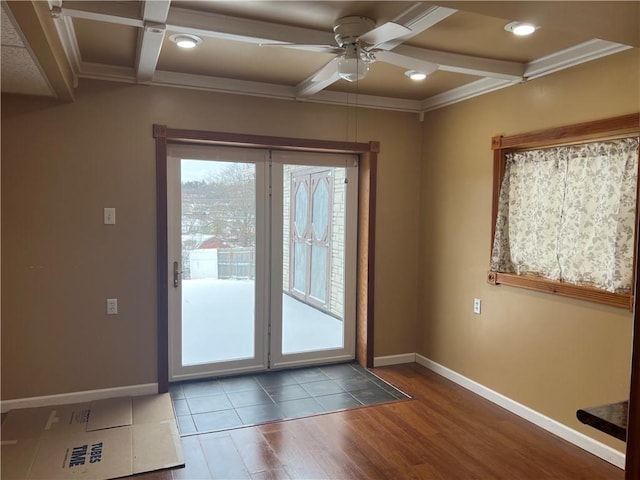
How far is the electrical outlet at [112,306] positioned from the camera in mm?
3623

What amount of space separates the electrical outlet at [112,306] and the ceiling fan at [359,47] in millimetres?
2269

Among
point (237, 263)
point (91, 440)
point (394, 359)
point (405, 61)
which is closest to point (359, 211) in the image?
point (237, 263)

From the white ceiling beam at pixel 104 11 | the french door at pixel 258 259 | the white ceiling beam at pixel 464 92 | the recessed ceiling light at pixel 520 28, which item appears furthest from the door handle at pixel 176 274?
the recessed ceiling light at pixel 520 28

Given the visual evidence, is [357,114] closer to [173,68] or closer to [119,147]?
[173,68]

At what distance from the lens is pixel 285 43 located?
244cm

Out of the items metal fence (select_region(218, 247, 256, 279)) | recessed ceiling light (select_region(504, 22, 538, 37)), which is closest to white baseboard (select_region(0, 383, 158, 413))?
metal fence (select_region(218, 247, 256, 279))

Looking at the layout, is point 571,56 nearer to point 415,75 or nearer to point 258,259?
point 415,75

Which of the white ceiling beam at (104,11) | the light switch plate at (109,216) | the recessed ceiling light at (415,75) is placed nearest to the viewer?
the white ceiling beam at (104,11)

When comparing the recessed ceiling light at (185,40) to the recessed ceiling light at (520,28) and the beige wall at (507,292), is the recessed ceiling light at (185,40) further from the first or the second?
the beige wall at (507,292)

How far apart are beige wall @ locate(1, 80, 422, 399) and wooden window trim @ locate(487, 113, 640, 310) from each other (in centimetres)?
189

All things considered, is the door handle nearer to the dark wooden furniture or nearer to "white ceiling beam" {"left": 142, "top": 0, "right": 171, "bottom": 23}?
"white ceiling beam" {"left": 142, "top": 0, "right": 171, "bottom": 23}

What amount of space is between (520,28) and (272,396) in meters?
2.99

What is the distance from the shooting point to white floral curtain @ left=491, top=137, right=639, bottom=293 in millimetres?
2785

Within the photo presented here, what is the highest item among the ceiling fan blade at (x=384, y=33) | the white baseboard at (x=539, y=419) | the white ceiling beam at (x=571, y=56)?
the white ceiling beam at (x=571, y=56)
